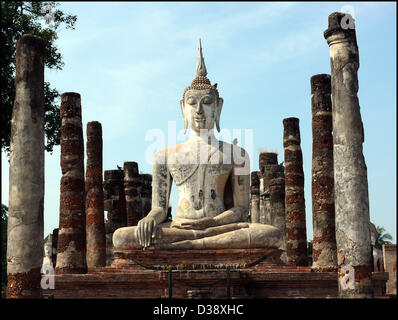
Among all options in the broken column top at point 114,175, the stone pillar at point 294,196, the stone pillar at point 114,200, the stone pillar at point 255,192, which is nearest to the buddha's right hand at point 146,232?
the stone pillar at point 294,196

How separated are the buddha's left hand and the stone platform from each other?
1.28 metres

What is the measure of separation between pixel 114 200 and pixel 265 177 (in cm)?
561

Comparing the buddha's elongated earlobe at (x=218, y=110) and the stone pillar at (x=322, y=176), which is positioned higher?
the buddha's elongated earlobe at (x=218, y=110)

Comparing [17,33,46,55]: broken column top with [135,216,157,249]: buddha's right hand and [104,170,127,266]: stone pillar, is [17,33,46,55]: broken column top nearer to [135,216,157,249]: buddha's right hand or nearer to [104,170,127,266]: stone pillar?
[135,216,157,249]: buddha's right hand

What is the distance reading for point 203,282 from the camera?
12.6 m

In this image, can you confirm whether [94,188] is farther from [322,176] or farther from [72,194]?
[322,176]

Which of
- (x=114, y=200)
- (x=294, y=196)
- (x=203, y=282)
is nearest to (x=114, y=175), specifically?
(x=114, y=200)

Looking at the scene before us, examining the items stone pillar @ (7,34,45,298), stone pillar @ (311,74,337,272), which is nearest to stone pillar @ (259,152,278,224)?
stone pillar @ (311,74,337,272)

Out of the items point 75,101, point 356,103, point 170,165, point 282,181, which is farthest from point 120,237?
point 282,181

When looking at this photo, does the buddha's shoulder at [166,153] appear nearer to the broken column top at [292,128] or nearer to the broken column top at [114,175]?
the broken column top at [292,128]

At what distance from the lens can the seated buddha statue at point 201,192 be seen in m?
14.9

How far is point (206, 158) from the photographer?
16234 millimetres

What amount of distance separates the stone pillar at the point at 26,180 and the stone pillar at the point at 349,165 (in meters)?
5.01
